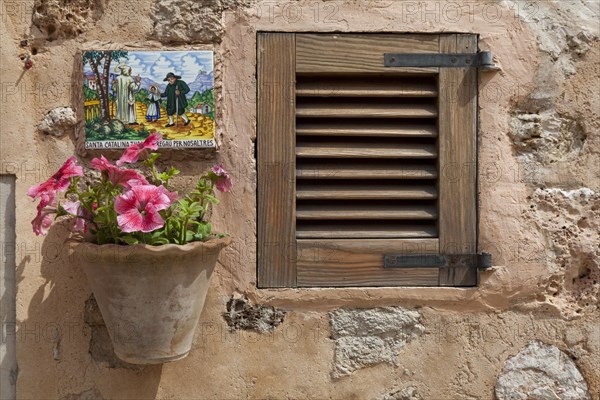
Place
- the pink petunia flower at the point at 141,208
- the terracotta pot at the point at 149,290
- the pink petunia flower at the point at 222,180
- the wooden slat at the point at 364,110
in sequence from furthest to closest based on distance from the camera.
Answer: the wooden slat at the point at 364,110 < the pink petunia flower at the point at 222,180 < the terracotta pot at the point at 149,290 < the pink petunia flower at the point at 141,208

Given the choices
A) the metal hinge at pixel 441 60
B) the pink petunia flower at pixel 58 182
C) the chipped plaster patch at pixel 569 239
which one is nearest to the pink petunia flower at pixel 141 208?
the pink petunia flower at pixel 58 182

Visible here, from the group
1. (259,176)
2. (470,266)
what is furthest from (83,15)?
(470,266)

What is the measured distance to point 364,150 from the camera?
2729 mm

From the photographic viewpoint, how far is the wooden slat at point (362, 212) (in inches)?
106

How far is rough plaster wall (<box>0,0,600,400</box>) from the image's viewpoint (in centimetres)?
264

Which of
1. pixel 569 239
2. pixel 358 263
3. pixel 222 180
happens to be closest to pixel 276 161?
pixel 222 180

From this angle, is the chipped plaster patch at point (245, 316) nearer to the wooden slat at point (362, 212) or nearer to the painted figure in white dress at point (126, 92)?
the wooden slat at point (362, 212)

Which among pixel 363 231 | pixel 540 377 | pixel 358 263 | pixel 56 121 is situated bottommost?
pixel 540 377

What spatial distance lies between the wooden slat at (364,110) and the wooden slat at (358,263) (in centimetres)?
53

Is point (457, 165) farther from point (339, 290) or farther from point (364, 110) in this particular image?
point (339, 290)

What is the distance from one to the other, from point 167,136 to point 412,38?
112 centimetres

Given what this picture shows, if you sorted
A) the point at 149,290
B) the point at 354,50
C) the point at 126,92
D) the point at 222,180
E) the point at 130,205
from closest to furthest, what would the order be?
the point at 130,205
the point at 149,290
the point at 222,180
the point at 126,92
the point at 354,50

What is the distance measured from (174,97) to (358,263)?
1.04 meters

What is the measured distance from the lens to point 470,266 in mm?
2738
